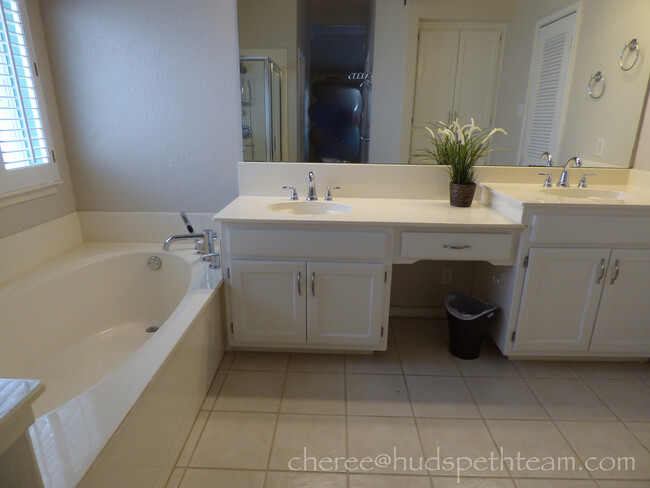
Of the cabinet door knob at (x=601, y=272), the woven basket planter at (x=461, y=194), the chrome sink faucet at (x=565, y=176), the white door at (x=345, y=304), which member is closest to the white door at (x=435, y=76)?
the woven basket planter at (x=461, y=194)

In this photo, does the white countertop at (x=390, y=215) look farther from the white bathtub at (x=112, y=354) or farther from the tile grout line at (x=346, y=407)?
the tile grout line at (x=346, y=407)

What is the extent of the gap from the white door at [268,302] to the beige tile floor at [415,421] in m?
0.17

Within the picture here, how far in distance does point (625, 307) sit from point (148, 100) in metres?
2.69

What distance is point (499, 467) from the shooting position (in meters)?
1.47

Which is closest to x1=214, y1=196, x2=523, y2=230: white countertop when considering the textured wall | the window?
the textured wall

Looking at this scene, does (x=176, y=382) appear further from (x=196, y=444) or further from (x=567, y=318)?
(x=567, y=318)

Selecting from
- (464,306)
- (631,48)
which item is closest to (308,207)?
(464,306)

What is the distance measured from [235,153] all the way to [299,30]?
0.74 m

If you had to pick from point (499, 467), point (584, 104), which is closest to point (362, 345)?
point (499, 467)

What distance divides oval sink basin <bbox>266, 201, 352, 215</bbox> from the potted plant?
564mm

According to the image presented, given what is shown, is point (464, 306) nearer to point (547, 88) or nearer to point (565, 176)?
point (565, 176)

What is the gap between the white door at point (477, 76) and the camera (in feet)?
6.73

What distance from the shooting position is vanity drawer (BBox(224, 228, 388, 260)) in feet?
6.01

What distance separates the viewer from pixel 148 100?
7.36ft
